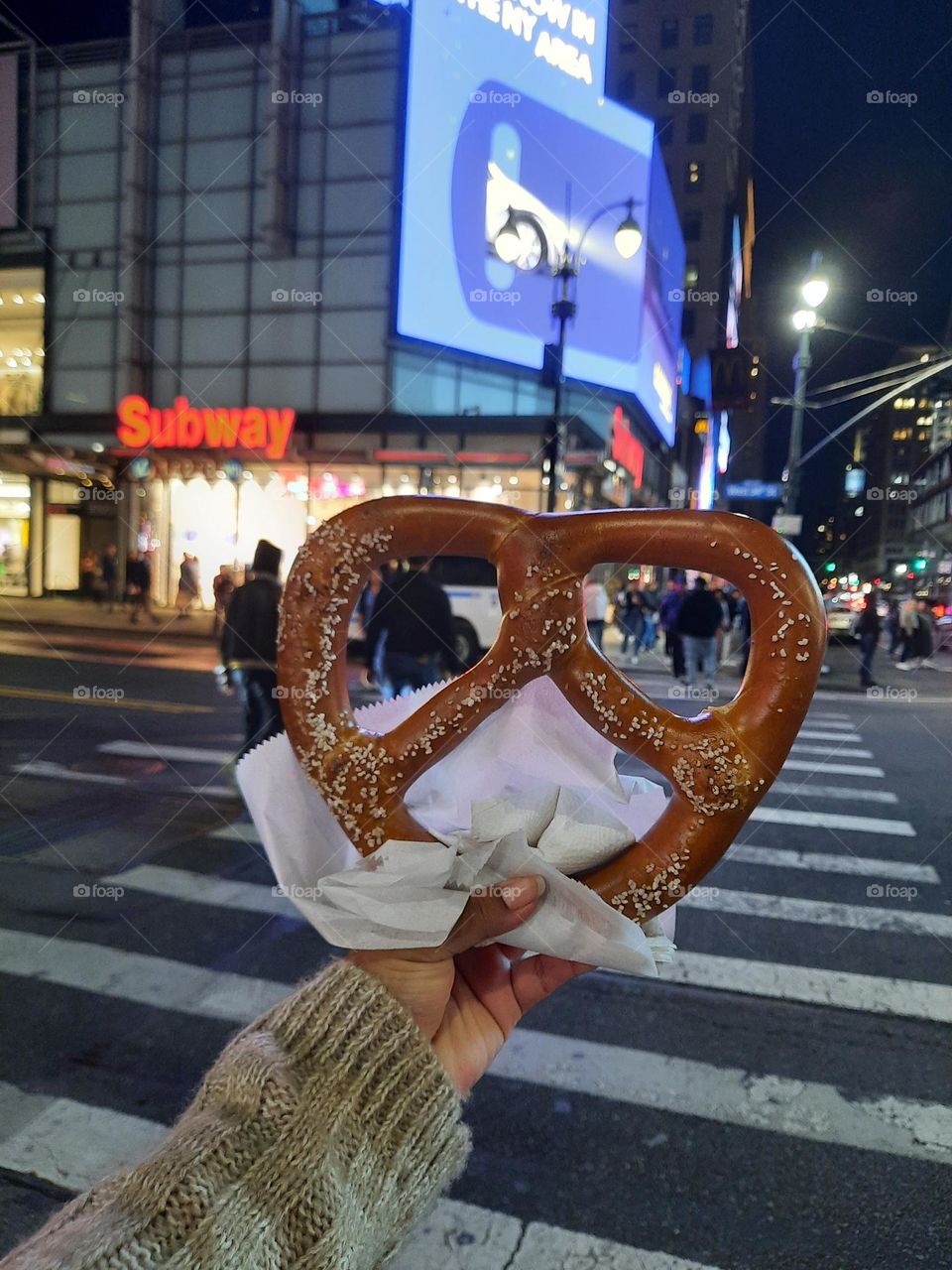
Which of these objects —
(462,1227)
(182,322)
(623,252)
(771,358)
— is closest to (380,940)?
(462,1227)

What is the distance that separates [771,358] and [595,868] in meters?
91.9

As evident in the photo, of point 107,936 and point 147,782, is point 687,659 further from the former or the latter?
point 107,936

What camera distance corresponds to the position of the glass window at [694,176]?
53.9 meters

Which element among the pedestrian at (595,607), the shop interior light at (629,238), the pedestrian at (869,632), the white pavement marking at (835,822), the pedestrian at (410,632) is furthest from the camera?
the pedestrian at (869,632)

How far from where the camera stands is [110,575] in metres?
20.1

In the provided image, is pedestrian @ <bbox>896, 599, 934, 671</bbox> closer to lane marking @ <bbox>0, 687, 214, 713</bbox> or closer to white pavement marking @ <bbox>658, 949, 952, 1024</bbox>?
lane marking @ <bbox>0, 687, 214, 713</bbox>

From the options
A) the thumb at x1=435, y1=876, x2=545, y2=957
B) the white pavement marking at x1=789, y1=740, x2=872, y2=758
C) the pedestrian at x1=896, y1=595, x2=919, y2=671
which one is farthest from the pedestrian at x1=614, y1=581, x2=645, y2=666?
the thumb at x1=435, y1=876, x2=545, y2=957

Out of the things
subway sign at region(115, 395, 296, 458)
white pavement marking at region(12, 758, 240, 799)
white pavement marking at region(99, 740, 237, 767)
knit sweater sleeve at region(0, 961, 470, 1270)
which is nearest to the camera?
knit sweater sleeve at region(0, 961, 470, 1270)

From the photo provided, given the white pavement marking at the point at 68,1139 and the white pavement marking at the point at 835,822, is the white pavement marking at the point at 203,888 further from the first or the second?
the white pavement marking at the point at 835,822

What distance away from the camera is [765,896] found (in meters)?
4.62

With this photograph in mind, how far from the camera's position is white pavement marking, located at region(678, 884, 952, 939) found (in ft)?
13.9

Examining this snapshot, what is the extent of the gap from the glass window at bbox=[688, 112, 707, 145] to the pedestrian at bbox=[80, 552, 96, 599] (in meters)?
51.1

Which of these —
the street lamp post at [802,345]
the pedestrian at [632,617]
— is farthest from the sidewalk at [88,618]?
the street lamp post at [802,345]

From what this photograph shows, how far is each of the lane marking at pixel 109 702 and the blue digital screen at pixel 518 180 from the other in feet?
34.0
